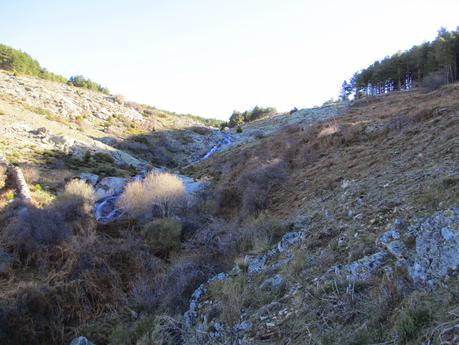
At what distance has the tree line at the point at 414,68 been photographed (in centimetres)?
3711

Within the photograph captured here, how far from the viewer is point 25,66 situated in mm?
56781

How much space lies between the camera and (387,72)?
165 feet

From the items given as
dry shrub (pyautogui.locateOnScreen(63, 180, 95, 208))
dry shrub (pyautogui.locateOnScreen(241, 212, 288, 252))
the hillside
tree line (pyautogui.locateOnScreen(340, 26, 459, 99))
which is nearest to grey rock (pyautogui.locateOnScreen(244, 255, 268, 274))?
the hillside

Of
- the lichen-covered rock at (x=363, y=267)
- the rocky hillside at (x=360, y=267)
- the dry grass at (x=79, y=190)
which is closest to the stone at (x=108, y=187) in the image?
the dry grass at (x=79, y=190)

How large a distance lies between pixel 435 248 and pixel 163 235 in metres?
7.99

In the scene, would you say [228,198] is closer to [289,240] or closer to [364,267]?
[289,240]

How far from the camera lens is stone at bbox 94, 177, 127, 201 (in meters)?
17.9

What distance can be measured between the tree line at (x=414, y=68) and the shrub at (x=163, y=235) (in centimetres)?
2668

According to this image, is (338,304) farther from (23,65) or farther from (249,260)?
(23,65)

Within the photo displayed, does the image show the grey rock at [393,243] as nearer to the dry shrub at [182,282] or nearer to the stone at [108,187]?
the dry shrub at [182,282]

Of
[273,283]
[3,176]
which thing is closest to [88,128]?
[3,176]

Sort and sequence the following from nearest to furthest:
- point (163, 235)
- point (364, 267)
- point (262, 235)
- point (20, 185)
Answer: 1. point (364, 267)
2. point (262, 235)
3. point (163, 235)
4. point (20, 185)

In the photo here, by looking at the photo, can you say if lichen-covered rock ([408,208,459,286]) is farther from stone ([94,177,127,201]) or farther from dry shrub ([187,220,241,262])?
stone ([94,177,127,201])

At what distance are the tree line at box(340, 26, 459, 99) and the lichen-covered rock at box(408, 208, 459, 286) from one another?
28.8 meters
